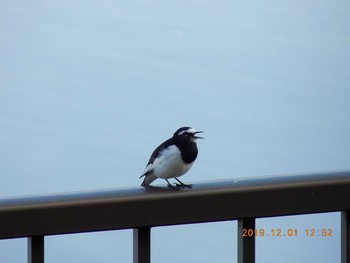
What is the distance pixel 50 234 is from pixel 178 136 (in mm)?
1180

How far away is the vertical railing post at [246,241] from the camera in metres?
0.91

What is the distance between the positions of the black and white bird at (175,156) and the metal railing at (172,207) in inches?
39.4

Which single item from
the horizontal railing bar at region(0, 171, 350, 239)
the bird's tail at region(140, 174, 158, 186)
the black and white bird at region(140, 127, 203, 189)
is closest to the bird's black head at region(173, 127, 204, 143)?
the black and white bird at region(140, 127, 203, 189)

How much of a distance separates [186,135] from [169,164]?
8 cm

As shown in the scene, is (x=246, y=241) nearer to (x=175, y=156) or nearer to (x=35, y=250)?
(x=35, y=250)

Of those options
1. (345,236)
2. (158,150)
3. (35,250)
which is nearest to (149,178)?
(158,150)

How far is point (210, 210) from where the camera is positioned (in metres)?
0.91

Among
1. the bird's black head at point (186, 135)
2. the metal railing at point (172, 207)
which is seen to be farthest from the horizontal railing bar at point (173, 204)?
the bird's black head at point (186, 135)

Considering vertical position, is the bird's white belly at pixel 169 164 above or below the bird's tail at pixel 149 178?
above

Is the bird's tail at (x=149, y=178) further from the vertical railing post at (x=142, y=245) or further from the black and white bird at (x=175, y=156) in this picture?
the vertical railing post at (x=142, y=245)

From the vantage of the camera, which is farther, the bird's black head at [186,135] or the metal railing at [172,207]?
the bird's black head at [186,135]

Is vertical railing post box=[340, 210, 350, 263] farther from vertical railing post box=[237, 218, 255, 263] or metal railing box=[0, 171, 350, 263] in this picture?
vertical railing post box=[237, 218, 255, 263]

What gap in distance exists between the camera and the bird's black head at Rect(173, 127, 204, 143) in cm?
196

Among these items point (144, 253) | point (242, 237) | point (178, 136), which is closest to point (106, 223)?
point (144, 253)
